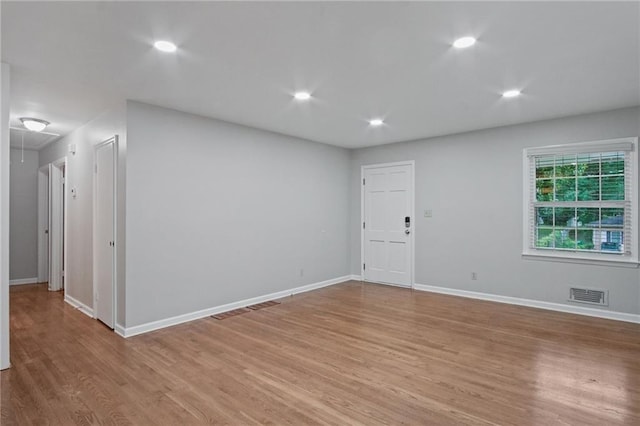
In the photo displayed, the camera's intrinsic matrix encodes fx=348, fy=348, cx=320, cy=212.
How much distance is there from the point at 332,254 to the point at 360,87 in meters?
3.68

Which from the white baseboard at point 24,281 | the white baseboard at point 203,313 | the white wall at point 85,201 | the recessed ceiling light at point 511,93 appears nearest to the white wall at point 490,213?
the recessed ceiling light at point 511,93

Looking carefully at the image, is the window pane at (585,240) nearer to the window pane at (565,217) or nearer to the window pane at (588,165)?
the window pane at (565,217)

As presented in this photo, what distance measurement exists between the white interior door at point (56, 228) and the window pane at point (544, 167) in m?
7.49

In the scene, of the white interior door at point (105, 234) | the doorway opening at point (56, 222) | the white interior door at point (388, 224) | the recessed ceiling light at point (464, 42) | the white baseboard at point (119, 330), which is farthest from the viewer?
the white interior door at point (388, 224)

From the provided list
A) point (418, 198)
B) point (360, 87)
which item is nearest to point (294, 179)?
point (418, 198)

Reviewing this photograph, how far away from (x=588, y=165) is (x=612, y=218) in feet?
2.37

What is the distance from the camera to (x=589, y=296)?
14.5 feet

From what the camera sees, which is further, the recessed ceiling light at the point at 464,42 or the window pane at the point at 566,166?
the window pane at the point at 566,166

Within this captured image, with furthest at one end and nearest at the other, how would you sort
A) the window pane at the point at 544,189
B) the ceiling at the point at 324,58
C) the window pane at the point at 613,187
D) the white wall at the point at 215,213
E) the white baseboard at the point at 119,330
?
the window pane at the point at 544,189 → the window pane at the point at 613,187 → the white wall at the point at 215,213 → the white baseboard at the point at 119,330 → the ceiling at the point at 324,58

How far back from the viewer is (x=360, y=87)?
346 centimetres

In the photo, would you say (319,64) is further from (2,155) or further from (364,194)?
(364,194)

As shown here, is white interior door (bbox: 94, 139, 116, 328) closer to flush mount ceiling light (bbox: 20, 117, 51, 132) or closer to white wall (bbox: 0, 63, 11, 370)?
flush mount ceiling light (bbox: 20, 117, 51, 132)

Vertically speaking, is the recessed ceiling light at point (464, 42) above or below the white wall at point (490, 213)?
above

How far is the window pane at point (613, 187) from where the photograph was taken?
4.27 metres
